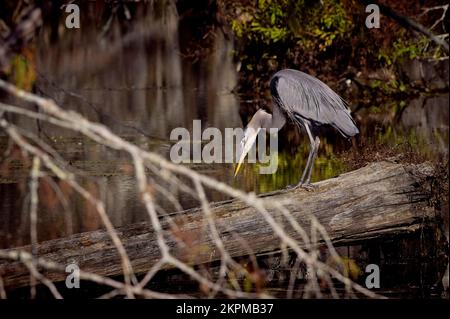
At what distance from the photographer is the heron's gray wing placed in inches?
284

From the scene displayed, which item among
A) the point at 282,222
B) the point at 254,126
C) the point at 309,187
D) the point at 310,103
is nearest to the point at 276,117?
the point at 254,126

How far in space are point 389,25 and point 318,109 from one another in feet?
35.8

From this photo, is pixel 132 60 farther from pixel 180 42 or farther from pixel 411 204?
pixel 411 204

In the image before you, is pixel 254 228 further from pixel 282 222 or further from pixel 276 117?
pixel 276 117

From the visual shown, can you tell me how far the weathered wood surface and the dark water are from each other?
1.65 feet

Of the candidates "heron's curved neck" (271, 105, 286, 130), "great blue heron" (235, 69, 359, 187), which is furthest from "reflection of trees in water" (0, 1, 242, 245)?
"great blue heron" (235, 69, 359, 187)

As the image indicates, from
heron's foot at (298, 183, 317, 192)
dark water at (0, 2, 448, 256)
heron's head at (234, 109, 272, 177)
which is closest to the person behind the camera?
heron's foot at (298, 183, 317, 192)

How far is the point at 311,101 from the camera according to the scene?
7254mm

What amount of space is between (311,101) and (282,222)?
165cm

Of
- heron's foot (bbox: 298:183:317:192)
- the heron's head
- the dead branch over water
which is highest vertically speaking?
the heron's head

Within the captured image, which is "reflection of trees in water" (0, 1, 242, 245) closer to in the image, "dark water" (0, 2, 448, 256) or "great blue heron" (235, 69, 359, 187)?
"dark water" (0, 2, 448, 256)
